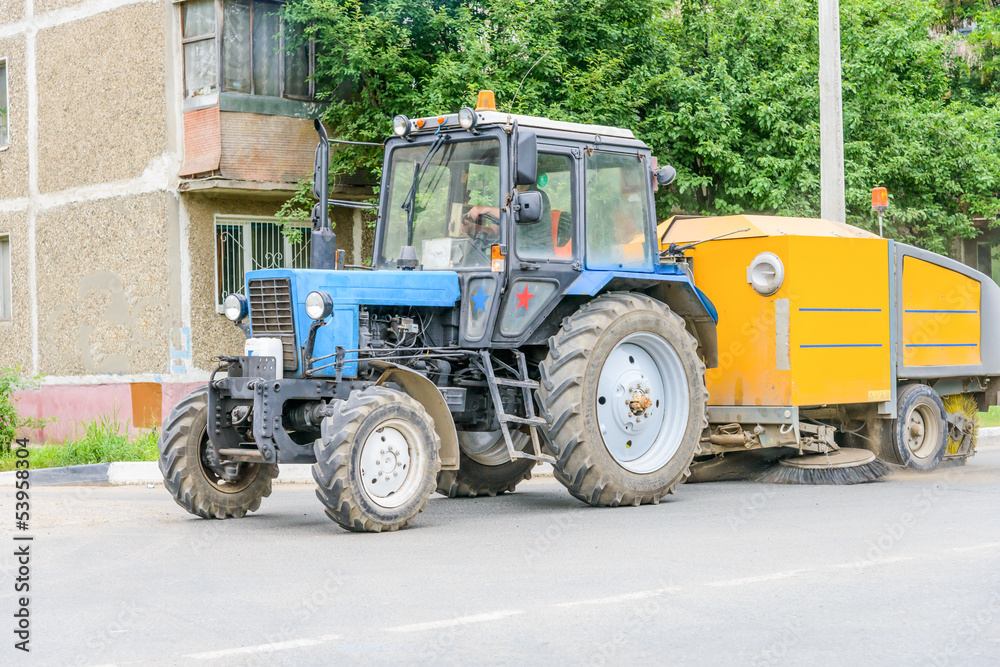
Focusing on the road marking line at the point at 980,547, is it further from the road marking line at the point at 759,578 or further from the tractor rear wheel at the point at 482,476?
the tractor rear wheel at the point at 482,476

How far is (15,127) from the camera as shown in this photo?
19.7m

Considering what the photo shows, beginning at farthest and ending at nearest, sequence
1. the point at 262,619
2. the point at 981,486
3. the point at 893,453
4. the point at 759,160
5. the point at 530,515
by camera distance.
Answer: the point at 759,160 → the point at 893,453 → the point at 981,486 → the point at 530,515 → the point at 262,619

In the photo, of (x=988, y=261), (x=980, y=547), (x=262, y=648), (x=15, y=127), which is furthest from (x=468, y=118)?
(x=988, y=261)

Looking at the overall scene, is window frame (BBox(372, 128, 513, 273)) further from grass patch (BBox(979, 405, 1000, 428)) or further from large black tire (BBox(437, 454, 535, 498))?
grass patch (BBox(979, 405, 1000, 428))

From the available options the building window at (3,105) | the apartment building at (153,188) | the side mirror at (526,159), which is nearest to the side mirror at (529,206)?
the side mirror at (526,159)

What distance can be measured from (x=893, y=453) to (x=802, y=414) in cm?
130

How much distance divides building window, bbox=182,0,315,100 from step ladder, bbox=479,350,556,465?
8747 millimetres

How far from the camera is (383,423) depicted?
27.1 feet

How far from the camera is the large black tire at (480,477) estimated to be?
1074cm

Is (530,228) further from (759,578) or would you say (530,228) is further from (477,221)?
(759,578)

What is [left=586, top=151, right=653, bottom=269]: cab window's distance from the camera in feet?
33.1

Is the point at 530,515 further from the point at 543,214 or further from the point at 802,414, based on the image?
the point at 802,414

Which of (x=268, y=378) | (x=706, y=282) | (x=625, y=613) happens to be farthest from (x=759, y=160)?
(x=625, y=613)

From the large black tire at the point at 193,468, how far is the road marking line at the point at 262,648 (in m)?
3.91
